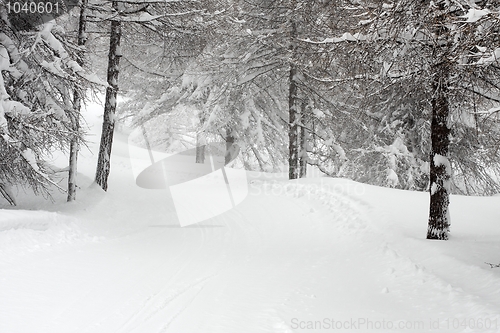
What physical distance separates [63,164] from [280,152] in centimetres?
1082

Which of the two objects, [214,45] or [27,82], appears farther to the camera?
[214,45]

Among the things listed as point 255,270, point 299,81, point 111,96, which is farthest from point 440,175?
point 111,96

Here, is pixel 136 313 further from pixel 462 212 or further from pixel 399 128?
pixel 399 128

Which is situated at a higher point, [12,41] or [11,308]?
[12,41]

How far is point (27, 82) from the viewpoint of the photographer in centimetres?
868

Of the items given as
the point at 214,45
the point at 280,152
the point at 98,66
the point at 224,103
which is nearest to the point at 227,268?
the point at 224,103

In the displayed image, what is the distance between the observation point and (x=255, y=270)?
654cm

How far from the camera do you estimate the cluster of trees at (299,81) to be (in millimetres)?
5793

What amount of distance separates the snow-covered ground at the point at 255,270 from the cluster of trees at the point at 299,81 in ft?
3.96

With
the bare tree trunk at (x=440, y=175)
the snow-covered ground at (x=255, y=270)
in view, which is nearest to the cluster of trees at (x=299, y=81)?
the bare tree trunk at (x=440, y=175)

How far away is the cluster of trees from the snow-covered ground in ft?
3.96

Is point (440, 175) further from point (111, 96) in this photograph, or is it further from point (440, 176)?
point (111, 96)

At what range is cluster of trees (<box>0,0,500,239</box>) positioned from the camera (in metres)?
5.79

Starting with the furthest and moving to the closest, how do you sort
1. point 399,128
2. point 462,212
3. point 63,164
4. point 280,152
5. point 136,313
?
point 280,152 < point 63,164 < point 399,128 < point 462,212 < point 136,313
